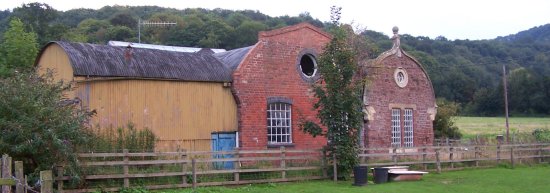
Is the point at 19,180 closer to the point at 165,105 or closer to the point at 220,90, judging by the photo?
the point at 165,105

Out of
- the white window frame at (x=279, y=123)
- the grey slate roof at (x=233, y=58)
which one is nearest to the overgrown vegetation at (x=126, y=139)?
the grey slate roof at (x=233, y=58)

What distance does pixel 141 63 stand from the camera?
70.9ft

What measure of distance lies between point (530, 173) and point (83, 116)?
16.5 meters

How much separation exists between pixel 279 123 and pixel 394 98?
6570 mm

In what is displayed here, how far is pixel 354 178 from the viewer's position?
20.1 meters

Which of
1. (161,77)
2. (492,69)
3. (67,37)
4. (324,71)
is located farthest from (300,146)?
(492,69)

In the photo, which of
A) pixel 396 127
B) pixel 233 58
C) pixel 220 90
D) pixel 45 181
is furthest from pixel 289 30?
pixel 45 181

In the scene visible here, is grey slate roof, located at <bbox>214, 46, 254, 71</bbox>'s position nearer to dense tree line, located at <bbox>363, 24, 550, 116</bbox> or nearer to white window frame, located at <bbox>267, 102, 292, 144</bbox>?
white window frame, located at <bbox>267, 102, 292, 144</bbox>

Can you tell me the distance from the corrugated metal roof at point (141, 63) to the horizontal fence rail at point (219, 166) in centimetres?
324

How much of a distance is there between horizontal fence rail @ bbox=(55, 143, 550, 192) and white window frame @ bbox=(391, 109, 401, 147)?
9.81 ft

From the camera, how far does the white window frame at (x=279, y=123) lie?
24.5 meters

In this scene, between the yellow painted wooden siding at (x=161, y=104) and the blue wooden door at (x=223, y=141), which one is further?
the blue wooden door at (x=223, y=141)

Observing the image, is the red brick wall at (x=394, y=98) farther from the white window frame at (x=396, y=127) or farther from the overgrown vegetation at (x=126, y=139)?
the overgrown vegetation at (x=126, y=139)

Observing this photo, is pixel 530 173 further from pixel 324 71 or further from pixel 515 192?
pixel 324 71
